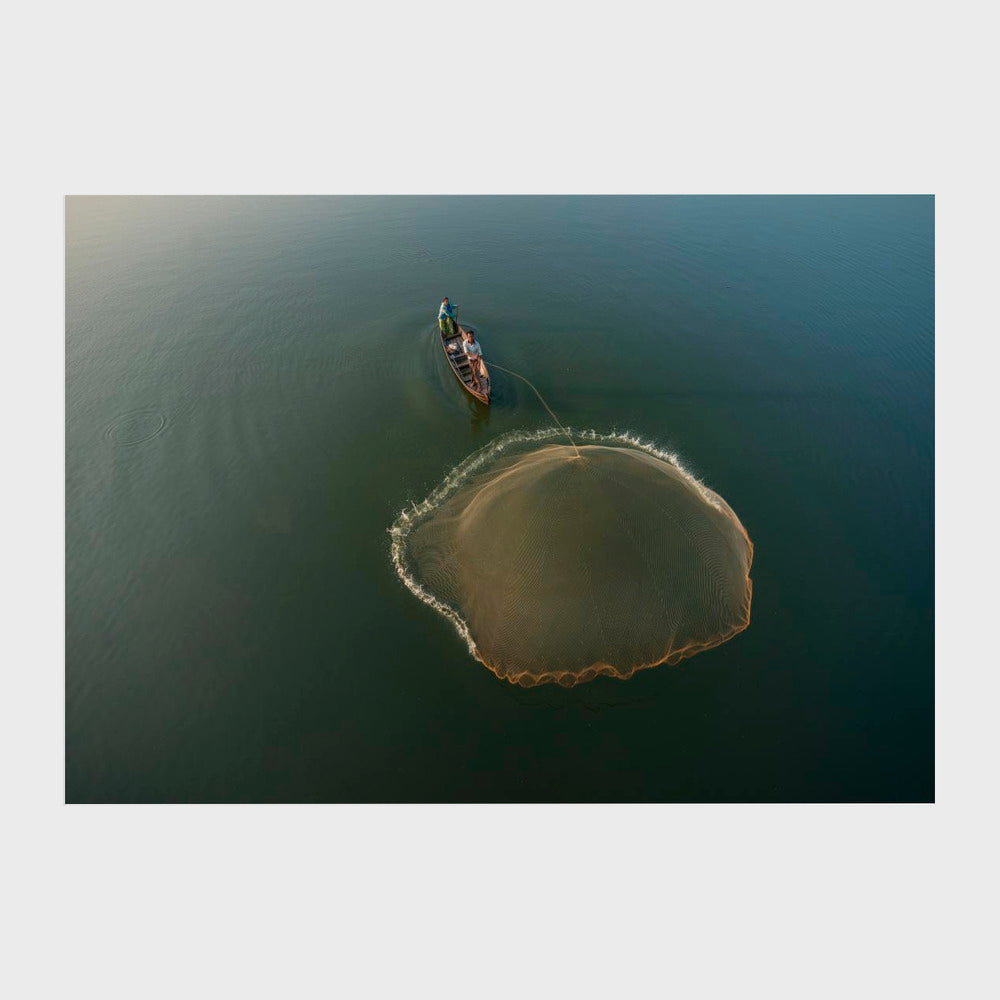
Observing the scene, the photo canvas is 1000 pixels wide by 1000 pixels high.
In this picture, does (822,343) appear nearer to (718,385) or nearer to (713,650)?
(718,385)

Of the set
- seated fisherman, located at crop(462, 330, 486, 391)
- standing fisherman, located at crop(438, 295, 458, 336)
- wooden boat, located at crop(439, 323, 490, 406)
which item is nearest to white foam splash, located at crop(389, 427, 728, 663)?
wooden boat, located at crop(439, 323, 490, 406)

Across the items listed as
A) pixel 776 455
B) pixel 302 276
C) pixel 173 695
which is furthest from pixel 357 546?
pixel 302 276

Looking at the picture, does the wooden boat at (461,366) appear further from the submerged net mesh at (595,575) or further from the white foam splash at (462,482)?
the submerged net mesh at (595,575)

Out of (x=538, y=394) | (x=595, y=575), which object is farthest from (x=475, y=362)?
(x=595, y=575)

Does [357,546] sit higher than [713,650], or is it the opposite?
[357,546]

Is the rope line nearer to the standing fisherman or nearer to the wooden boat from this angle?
the wooden boat

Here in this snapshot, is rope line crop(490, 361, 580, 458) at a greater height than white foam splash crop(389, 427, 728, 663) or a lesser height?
greater

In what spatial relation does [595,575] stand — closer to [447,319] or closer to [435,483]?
[435,483]
